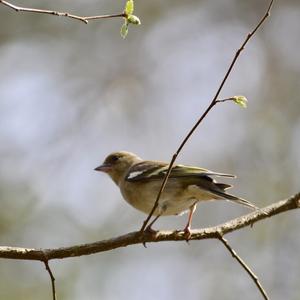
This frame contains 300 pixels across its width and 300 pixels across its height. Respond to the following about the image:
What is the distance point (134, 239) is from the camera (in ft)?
15.8

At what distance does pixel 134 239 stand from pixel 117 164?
3.69 metres

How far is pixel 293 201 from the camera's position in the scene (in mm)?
5020

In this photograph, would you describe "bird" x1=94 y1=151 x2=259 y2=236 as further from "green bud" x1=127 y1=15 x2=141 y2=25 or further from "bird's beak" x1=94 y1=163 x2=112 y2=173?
"green bud" x1=127 y1=15 x2=141 y2=25

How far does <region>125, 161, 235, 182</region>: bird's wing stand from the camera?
6.56 metres

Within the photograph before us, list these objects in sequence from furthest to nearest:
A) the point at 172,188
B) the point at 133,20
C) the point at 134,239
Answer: the point at 172,188 → the point at 134,239 → the point at 133,20

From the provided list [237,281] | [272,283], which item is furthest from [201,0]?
[272,283]

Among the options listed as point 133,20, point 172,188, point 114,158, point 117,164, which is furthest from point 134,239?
point 114,158

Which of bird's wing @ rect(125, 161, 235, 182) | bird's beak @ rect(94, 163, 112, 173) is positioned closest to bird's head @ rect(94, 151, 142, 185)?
bird's beak @ rect(94, 163, 112, 173)

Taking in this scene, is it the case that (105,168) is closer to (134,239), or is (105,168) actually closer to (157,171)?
(157,171)

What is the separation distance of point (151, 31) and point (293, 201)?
867 centimetres

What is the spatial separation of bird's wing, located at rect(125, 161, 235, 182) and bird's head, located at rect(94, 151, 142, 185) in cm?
44

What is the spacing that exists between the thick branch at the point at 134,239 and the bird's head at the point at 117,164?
303cm

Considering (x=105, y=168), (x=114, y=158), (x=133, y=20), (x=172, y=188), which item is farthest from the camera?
(x=114, y=158)

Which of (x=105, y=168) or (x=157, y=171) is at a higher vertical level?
(x=105, y=168)
